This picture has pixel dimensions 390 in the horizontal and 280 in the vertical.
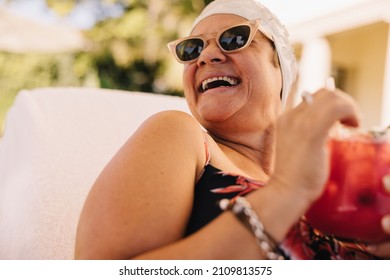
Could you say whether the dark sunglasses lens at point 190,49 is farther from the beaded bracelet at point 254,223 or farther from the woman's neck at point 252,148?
the beaded bracelet at point 254,223

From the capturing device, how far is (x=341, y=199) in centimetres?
74

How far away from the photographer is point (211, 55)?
3.97ft

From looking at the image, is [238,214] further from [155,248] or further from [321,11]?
[321,11]

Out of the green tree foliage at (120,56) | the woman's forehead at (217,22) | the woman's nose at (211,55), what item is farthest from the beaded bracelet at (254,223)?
the green tree foliage at (120,56)

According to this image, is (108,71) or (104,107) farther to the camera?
(108,71)

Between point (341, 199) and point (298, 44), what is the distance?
563cm

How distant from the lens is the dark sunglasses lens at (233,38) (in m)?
1.21

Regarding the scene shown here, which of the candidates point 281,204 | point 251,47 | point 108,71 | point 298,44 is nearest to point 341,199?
point 281,204

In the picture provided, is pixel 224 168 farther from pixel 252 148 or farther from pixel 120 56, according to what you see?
pixel 120 56

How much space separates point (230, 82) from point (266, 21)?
25 centimetres

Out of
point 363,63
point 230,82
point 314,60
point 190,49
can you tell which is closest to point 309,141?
point 230,82

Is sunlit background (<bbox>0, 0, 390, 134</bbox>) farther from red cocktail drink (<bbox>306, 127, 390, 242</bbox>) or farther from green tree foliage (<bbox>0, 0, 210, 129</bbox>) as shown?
red cocktail drink (<bbox>306, 127, 390, 242</bbox>)

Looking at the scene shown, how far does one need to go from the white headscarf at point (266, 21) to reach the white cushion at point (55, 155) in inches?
22.4

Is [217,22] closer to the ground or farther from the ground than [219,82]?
farther from the ground
